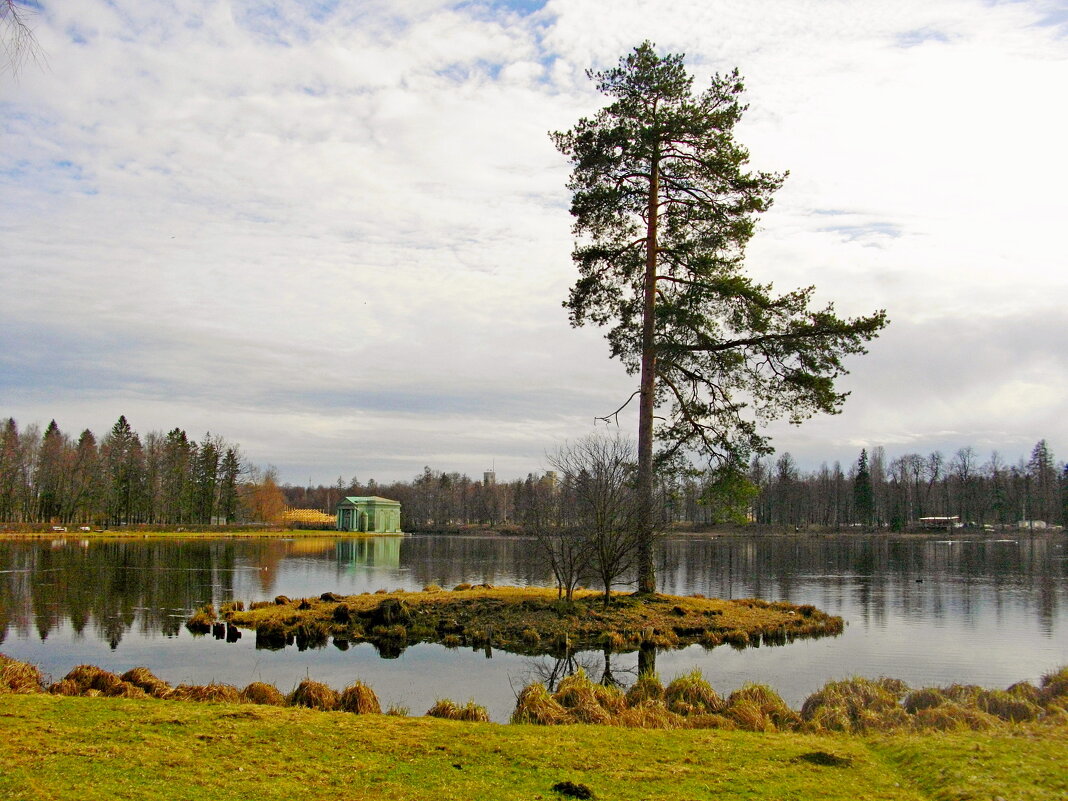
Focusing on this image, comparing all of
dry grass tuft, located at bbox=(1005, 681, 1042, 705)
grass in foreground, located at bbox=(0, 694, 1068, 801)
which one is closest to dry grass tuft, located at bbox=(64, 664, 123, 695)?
grass in foreground, located at bbox=(0, 694, 1068, 801)

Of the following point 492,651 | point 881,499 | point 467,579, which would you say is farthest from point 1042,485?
point 492,651

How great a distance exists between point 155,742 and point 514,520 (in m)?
143

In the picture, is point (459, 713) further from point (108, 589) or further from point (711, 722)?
point (108, 589)

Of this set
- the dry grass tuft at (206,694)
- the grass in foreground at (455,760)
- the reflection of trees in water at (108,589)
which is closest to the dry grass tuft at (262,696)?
the dry grass tuft at (206,694)

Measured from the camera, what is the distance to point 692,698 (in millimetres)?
12102

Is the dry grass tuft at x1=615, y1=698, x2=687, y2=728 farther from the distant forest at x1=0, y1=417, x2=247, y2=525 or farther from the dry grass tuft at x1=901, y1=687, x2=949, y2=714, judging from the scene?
the distant forest at x1=0, y1=417, x2=247, y2=525

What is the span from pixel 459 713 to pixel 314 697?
230cm

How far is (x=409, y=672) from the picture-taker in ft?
50.1

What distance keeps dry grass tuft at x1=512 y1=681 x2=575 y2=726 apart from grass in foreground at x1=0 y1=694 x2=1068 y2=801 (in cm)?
95

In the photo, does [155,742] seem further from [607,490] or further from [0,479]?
[0,479]

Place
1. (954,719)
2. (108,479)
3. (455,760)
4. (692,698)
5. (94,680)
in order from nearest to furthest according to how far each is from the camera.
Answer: (455,760) → (954,719) → (94,680) → (692,698) → (108,479)

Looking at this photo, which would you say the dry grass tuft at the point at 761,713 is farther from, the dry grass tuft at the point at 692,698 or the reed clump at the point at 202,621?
the reed clump at the point at 202,621

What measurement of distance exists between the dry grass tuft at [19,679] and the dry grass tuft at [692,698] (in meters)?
9.36

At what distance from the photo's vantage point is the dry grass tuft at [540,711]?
10.6 metres
